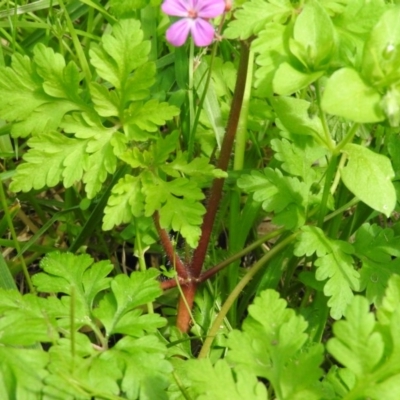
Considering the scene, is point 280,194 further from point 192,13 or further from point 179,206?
point 192,13

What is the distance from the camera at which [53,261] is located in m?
2.02

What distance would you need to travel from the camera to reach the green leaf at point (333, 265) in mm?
2037

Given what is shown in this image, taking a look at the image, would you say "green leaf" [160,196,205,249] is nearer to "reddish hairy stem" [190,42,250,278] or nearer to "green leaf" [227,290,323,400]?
"reddish hairy stem" [190,42,250,278]

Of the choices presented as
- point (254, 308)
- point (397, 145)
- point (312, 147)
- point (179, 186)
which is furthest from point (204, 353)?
point (397, 145)

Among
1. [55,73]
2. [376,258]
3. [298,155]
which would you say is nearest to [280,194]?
[298,155]

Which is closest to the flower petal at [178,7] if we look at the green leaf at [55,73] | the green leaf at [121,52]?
the green leaf at [121,52]

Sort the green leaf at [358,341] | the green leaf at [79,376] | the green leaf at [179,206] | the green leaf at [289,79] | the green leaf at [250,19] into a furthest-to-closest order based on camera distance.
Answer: the green leaf at [179,206] < the green leaf at [250,19] < the green leaf at [289,79] < the green leaf at [79,376] < the green leaf at [358,341]

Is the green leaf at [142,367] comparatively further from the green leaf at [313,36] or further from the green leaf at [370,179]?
the green leaf at [313,36]

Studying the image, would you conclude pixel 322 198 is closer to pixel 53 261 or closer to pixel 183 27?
pixel 183 27

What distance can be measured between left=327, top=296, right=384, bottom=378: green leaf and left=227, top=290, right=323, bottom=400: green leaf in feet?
0.25

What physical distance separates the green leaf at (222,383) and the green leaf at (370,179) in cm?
61

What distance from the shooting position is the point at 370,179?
1.89m

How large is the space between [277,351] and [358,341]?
25 centimetres

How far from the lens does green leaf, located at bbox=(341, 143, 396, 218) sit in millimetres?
1853
